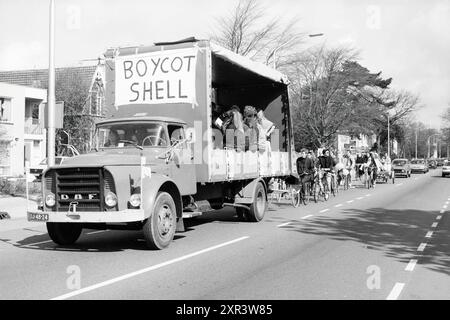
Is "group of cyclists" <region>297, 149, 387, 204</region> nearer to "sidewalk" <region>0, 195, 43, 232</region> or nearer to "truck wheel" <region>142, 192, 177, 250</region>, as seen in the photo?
"truck wheel" <region>142, 192, 177, 250</region>

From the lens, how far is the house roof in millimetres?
35281

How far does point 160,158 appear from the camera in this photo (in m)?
9.34

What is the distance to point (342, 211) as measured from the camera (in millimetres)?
15523

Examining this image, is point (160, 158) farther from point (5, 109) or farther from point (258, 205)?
point (5, 109)

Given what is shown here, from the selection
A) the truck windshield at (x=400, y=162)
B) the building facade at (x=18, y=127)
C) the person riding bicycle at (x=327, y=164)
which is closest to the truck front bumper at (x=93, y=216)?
the person riding bicycle at (x=327, y=164)

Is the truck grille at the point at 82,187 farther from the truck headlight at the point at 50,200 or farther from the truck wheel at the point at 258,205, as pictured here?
the truck wheel at the point at 258,205

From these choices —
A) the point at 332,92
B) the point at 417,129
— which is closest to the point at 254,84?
the point at 332,92

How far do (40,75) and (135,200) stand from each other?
39.2m

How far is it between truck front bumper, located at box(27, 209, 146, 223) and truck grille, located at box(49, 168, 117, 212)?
8.2 inches

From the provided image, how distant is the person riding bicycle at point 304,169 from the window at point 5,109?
20.1m

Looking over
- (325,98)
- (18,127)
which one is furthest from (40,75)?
(325,98)

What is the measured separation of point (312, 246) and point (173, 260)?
109 inches

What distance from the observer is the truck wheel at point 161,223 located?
8.62 m
